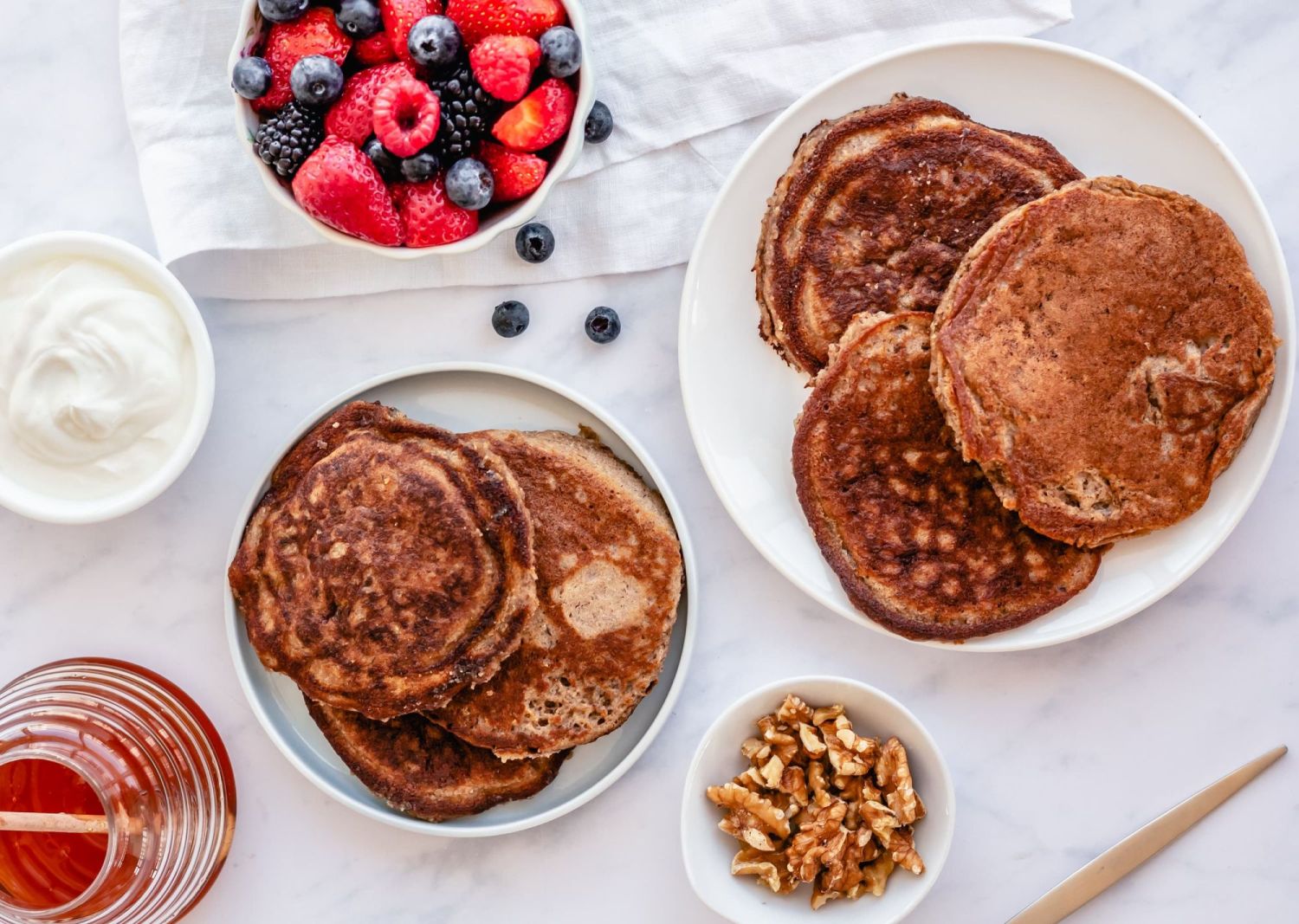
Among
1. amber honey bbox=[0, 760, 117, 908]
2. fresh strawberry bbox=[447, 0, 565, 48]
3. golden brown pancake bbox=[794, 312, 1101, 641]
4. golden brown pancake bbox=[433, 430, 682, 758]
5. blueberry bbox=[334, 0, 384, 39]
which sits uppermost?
fresh strawberry bbox=[447, 0, 565, 48]

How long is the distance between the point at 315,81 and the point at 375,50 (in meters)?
0.14

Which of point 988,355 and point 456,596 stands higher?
point 988,355

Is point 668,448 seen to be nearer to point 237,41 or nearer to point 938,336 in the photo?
point 938,336

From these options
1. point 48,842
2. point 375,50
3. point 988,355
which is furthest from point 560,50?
point 48,842

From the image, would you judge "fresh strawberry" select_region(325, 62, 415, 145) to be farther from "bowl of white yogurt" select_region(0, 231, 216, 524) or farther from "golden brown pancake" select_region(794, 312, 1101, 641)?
"golden brown pancake" select_region(794, 312, 1101, 641)

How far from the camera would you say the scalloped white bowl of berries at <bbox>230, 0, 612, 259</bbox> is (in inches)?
67.0

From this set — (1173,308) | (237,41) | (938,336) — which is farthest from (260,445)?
(1173,308)

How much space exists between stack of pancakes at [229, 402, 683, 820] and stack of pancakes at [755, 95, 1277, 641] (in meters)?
0.39

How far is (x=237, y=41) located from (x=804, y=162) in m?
0.96

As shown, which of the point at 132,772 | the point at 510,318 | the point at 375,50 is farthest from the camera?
the point at 510,318

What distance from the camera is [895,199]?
1.88 metres

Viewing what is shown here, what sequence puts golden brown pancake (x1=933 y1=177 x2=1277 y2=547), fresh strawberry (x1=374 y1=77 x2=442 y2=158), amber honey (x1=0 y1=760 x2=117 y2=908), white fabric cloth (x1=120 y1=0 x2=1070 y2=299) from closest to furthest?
1. fresh strawberry (x1=374 y1=77 x2=442 y2=158)
2. golden brown pancake (x1=933 y1=177 x2=1277 y2=547)
3. amber honey (x1=0 y1=760 x2=117 y2=908)
4. white fabric cloth (x1=120 y1=0 x2=1070 y2=299)

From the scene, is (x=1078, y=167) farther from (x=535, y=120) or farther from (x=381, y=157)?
(x=381, y=157)

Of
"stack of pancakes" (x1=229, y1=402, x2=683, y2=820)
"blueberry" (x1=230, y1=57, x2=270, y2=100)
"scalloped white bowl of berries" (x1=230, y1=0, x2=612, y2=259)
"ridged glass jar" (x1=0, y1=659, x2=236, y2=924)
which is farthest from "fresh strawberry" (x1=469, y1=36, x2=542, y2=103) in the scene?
"ridged glass jar" (x1=0, y1=659, x2=236, y2=924)
